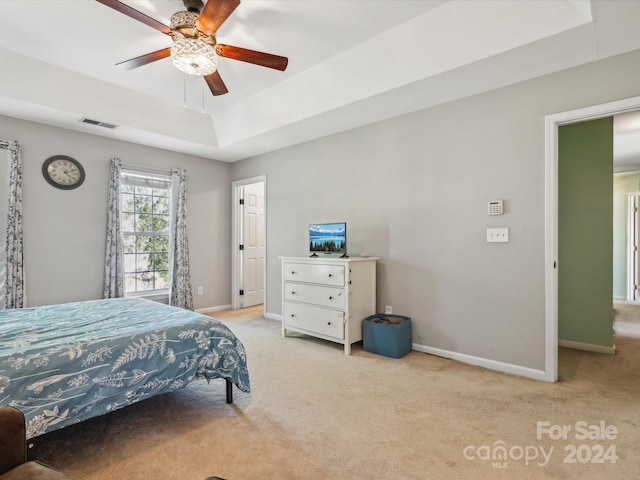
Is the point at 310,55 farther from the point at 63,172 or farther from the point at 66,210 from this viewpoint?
the point at 66,210

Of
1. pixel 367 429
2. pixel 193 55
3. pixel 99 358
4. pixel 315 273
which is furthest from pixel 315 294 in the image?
pixel 193 55

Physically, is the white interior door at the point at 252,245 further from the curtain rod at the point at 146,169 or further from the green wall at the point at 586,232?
the green wall at the point at 586,232

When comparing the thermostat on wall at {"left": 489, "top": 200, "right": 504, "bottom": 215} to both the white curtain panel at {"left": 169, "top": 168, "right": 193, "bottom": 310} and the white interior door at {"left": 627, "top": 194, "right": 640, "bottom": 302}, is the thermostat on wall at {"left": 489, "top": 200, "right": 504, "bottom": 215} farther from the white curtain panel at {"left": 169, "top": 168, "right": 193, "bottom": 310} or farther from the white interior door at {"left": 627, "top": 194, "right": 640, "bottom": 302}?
the white interior door at {"left": 627, "top": 194, "right": 640, "bottom": 302}

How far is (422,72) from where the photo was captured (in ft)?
8.87

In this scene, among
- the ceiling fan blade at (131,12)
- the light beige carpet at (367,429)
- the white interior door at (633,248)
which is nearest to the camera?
the light beige carpet at (367,429)

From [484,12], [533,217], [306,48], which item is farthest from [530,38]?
[306,48]

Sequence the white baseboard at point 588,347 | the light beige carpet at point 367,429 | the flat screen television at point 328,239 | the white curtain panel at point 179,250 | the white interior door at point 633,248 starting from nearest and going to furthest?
the light beige carpet at point 367,429 < the white baseboard at point 588,347 < the flat screen television at point 328,239 < the white curtain panel at point 179,250 < the white interior door at point 633,248

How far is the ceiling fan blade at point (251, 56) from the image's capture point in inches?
88.6

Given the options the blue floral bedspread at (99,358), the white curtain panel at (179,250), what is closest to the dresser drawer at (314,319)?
the blue floral bedspread at (99,358)

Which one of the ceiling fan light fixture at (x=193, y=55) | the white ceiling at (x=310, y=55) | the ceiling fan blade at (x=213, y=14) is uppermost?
the white ceiling at (x=310, y=55)

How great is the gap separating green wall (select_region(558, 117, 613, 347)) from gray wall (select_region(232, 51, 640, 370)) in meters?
1.17

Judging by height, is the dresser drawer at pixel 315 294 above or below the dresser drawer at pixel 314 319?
above

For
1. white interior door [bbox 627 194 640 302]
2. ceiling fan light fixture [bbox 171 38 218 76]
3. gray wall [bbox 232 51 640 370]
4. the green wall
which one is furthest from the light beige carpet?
white interior door [bbox 627 194 640 302]

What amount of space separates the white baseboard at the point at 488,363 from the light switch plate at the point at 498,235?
3.47 ft
